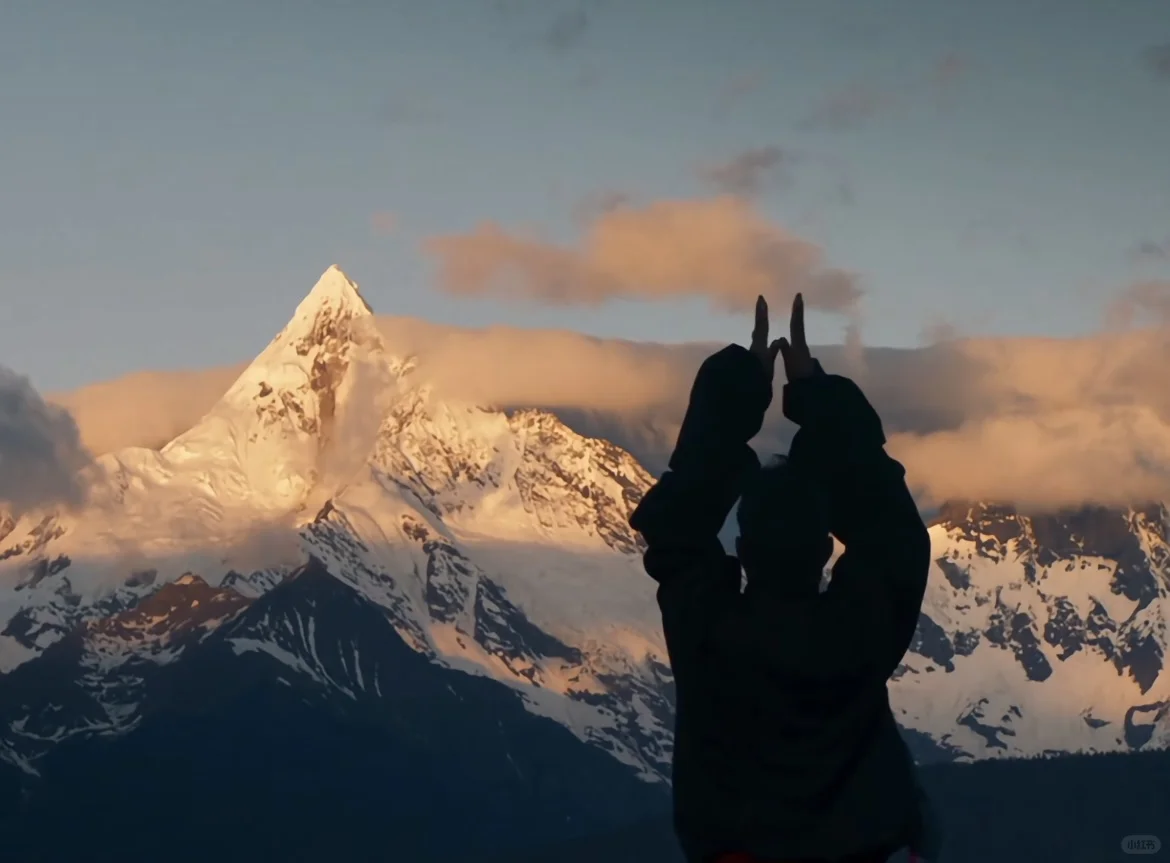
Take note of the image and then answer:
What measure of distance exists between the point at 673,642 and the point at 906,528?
76.3 inches

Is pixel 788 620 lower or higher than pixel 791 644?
higher

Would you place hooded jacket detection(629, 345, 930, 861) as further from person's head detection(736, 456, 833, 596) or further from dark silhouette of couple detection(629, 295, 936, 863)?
person's head detection(736, 456, 833, 596)

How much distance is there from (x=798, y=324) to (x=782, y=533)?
1659mm

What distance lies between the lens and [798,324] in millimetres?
18422

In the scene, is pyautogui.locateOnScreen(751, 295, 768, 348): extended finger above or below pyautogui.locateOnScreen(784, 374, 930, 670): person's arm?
above

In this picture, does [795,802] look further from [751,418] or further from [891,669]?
[751,418]

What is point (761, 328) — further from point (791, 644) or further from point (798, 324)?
point (791, 644)

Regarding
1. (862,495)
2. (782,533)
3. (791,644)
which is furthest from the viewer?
(862,495)

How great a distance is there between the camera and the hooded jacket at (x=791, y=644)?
17.5 meters

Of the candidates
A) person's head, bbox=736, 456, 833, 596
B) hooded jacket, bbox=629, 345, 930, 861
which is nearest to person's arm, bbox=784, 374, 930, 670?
hooded jacket, bbox=629, 345, 930, 861

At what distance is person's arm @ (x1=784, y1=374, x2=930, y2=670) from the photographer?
17.9 m

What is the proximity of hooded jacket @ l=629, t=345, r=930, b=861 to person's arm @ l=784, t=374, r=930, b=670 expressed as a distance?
0.03 feet

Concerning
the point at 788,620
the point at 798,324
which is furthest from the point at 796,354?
the point at 788,620

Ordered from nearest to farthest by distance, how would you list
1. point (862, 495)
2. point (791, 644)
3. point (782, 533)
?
1. point (791, 644)
2. point (782, 533)
3. point (862, 495)
